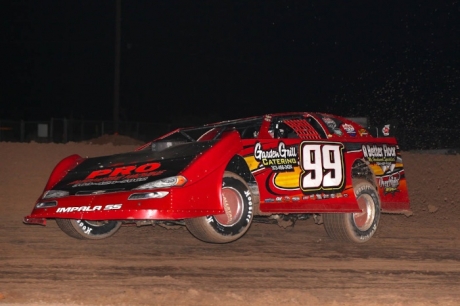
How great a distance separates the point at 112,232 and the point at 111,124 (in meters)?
24.6

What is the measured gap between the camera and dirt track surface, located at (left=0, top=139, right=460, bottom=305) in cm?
531

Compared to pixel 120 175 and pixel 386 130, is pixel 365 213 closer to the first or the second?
pixel 386 130

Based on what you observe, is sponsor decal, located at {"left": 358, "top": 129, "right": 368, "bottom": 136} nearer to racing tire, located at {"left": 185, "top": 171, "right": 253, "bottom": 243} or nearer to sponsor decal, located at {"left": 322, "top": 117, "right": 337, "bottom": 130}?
sponsor decal, located at {"left": 322, "top": 117, "right": 337, "bottom": 130}

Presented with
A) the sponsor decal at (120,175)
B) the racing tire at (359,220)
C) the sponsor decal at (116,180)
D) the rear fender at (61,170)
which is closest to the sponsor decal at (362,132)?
the racing tire at (359,220)

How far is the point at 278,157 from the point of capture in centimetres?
754

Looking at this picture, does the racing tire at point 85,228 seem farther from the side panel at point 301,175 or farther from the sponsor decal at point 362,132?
the sponsor decal at point 362,132

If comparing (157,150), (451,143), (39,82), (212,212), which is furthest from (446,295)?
(39,82)

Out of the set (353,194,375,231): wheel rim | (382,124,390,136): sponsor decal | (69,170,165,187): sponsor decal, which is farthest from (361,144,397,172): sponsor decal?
(69,170,165,187): sponsor decal

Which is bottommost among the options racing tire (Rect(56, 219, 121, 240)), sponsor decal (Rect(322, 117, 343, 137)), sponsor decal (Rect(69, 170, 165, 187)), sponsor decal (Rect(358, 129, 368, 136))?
racing tire (Rect(56, 219, 121, 240))

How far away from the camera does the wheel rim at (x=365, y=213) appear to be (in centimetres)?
849

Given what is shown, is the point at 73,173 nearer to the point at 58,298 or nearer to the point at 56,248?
the point at 56,248

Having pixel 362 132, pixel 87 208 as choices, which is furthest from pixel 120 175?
pixel 362 132

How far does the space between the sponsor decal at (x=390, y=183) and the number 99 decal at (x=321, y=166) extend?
3.12ft

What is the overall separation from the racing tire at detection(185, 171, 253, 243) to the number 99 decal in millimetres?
817
